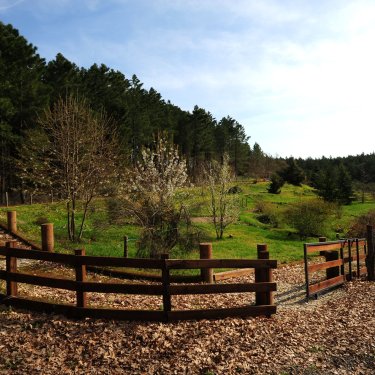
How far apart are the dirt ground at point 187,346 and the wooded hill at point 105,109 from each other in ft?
65.1

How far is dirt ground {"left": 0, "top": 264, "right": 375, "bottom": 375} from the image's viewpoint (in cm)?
622

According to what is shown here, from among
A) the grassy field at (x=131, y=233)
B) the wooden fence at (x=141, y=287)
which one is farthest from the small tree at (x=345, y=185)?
the wooden fence at (x=141, y=287)

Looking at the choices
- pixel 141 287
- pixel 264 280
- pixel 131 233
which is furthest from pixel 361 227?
pixel 141 287

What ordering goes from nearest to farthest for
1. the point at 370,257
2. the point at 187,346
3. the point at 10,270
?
the point at 187,346 < the point at 10,270 < the point at 370,257

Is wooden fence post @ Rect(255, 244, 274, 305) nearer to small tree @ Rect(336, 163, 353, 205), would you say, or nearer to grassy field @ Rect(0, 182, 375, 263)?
grassy field @ Rect(0, 182, 375, 263)

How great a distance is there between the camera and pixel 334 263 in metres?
12.3

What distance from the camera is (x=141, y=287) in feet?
25.2

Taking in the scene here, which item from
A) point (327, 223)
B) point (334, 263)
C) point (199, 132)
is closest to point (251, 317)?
point (334, 263)

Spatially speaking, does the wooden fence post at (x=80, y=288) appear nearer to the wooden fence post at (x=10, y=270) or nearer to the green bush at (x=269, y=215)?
the wooden fence post at (x=10, y=270)

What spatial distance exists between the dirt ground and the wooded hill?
19.8 meters

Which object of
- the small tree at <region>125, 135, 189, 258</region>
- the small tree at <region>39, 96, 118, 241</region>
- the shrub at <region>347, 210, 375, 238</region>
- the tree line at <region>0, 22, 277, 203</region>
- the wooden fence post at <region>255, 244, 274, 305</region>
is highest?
the tree line at <region>0, 22, 277, 203</region>

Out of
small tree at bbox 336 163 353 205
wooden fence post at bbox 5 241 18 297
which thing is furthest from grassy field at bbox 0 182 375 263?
small tree at bbox 336 163 353 205

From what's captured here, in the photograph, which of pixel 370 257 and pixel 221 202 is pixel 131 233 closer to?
pixel 221 202

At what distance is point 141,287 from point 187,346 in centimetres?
147
